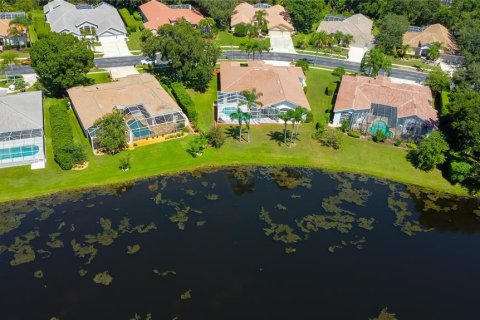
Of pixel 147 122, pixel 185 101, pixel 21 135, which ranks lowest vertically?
pixel 21 135

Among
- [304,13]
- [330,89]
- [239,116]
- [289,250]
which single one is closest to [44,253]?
[289,250]

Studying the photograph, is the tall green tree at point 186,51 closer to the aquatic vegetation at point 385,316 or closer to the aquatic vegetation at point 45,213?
the aquatic vegetation at point 45,213

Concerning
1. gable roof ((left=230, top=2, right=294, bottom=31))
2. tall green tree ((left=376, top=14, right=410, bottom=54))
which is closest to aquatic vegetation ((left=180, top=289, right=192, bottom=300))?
tall green tree ((left=376, top=14, right=410, bottom=54))

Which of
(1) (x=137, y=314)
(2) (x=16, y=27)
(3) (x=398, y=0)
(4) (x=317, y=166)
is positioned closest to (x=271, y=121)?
(4) (x=317, y=166)

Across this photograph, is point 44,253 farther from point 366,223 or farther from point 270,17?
point 270,17

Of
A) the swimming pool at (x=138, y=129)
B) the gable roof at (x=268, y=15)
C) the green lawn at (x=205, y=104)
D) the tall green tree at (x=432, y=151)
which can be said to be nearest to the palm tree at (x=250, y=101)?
the green lawn at (x=205, y=104)

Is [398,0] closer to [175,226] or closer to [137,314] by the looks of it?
[175,226]
